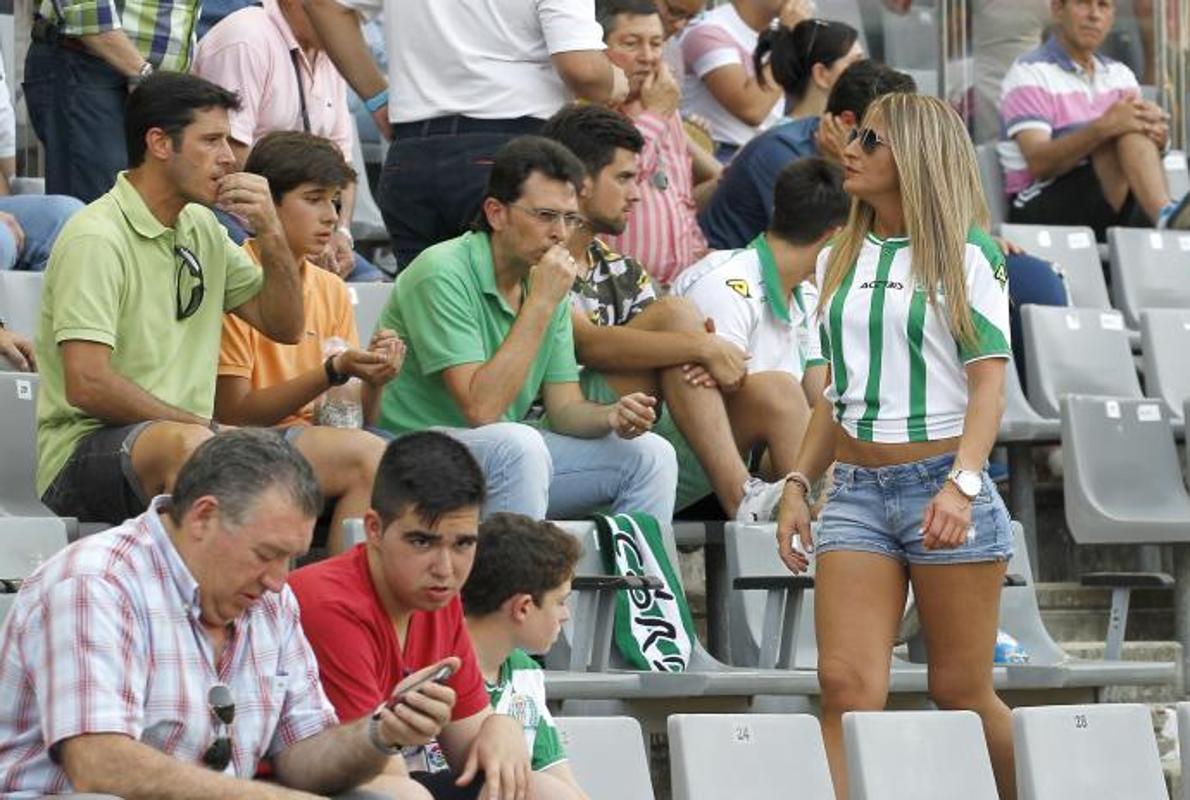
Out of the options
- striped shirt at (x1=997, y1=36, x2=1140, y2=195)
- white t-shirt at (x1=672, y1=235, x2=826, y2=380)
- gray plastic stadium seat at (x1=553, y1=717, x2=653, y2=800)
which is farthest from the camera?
striped shirt at (x1=997, y1=36, x2=1140, y2=195)

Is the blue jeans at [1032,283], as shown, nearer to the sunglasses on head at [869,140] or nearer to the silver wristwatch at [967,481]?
the sunglasses on head at [869,140]

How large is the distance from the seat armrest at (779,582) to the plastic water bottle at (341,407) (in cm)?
100

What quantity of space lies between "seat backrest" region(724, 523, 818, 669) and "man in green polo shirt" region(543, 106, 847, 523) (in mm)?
158

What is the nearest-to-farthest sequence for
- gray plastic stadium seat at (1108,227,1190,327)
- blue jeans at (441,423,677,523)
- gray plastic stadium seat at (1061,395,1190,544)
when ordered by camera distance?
blue jeans at (441,423,677,523), gray plastic stadium seat at (1061,395,1190,544), gray plastic stadium seat at (1108,227,1190,327)

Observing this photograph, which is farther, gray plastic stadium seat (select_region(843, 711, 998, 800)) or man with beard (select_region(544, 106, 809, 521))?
man with beard (select_region(544, 106, 809, 521))

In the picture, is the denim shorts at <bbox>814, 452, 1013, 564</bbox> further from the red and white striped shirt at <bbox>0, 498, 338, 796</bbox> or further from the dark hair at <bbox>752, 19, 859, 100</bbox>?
the dark hair at <bbox>752, 19, 859, 100</bbox>

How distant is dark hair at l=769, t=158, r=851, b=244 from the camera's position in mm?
7453

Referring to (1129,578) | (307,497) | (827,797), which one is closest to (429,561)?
(307,497)

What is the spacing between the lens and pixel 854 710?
532cm

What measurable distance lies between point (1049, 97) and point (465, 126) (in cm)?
346

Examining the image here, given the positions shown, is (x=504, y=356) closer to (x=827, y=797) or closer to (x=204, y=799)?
(x=827, y=797)

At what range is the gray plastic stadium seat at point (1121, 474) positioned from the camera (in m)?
7.89

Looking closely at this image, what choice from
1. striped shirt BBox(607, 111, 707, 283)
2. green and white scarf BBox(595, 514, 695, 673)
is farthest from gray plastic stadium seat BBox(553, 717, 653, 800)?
striped shirt BBox(607, 111, 707, 283)

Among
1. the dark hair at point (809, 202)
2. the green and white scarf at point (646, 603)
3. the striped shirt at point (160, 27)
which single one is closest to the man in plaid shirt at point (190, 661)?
the green and white scarf at point (646, 603)
